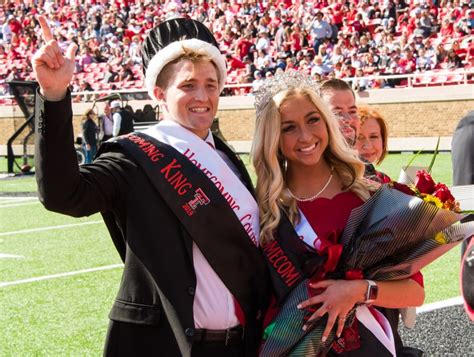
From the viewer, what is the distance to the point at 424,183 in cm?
304

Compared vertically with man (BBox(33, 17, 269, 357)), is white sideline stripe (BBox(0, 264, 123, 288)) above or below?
below

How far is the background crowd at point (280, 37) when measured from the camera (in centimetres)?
2412

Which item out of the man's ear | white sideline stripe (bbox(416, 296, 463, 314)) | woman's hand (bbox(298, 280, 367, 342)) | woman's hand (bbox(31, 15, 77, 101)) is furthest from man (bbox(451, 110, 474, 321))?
white sideline stripe (bbox(416, 296, 463, 314))

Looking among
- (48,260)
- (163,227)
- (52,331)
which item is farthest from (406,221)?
(48,260)

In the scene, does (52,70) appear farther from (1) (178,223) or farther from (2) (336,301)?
(2) (336,301)

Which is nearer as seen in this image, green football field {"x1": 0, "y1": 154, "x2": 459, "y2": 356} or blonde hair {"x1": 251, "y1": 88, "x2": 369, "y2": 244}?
blonde hair {"x1": 251, "y1": 88, "x2": 369, "y2": 244}

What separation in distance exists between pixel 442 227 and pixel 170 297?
86cm

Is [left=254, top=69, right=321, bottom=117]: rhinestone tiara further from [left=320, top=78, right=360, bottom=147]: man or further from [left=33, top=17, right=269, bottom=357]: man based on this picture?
[left=320, top=78, right=360, bottom=147]: man

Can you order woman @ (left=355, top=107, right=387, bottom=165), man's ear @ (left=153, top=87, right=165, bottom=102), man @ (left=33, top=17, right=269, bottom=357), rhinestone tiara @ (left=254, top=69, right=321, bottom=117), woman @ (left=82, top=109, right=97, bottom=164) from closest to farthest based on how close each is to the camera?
man @ (left=33, top=17, right=269, bottom=357) < man's ear @ (left=153, top=87, right=165, bottom=102) < rhinestone tiara @ (left=254, top=69, right=321, bottom=117) < woman @ (left=355, top=107, right=387, bottom=165) < woman @ (left=82, top=109, right=97, bottom=164)

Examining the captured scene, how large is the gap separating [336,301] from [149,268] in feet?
1.87

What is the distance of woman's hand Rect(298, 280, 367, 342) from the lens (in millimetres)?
2686

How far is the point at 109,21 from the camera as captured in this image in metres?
36.9

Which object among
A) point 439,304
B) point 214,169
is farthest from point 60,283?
point 214,169

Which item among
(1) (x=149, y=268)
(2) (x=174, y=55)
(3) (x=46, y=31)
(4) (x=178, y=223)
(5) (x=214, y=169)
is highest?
(3) (x=46, y=31)
